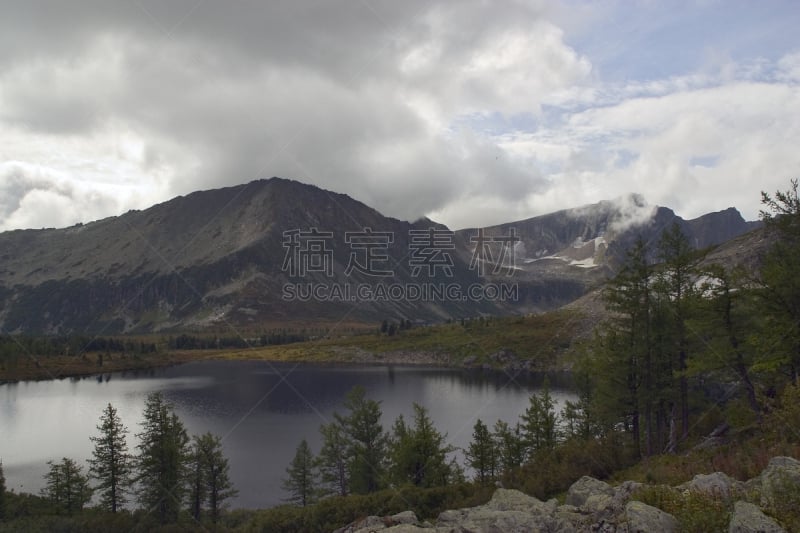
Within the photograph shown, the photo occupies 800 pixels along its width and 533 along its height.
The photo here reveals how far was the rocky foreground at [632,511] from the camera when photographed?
39.9ft

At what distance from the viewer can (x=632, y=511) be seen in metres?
13.6

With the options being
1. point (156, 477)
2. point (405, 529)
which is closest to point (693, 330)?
point (405, 529)

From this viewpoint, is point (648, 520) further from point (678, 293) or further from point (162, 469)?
point (162, 469)

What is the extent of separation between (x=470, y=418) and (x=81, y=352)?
170 meters

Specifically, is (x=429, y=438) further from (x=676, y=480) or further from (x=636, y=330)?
(x=676, y=480)

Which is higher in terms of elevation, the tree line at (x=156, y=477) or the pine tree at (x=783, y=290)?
the pine tree at (x=783, y=290)

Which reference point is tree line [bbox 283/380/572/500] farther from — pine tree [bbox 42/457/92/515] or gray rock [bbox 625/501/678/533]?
gray rock [bbox 625/501/678/533]

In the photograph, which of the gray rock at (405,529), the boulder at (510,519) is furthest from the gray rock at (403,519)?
the gray rock at (405,529)

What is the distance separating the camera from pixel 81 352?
Result: 188000 millimetres

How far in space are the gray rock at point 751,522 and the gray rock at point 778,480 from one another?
0.77m

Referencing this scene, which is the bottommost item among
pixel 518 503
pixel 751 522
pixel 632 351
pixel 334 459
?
pixel 334 459

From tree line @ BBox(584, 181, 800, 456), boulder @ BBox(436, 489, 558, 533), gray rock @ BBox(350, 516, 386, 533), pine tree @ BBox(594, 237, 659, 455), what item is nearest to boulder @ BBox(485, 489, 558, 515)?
boulder @ BBox(436, 489, 558, 533)

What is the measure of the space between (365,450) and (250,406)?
6854 centimetres

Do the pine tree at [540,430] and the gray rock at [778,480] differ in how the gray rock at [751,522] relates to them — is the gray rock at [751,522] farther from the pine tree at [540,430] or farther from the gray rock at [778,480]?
the pine tree at [540,430]
